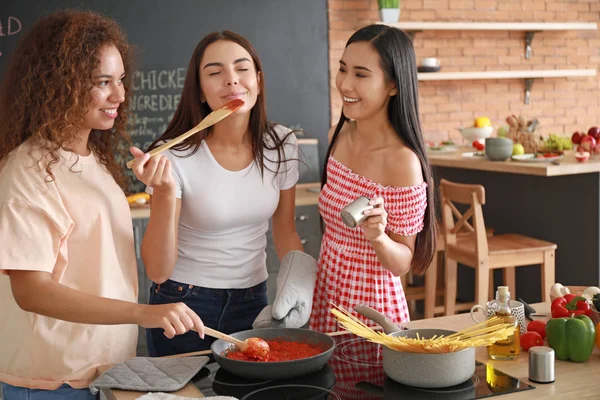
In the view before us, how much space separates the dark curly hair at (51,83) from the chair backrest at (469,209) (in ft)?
8.22

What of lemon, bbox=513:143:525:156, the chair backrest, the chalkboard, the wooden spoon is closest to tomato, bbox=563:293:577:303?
the wooden spoon

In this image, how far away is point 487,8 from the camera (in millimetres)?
6285

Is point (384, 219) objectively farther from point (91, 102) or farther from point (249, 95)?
point (91, 102)

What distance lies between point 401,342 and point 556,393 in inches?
12.3

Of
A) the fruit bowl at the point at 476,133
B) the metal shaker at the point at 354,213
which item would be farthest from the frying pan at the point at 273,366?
the fruit bowl at the point at 476,133

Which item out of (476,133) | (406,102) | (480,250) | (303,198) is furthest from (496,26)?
(406,102)

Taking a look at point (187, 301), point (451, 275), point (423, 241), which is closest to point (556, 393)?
point (423, 241)

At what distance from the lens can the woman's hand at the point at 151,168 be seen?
1699mm

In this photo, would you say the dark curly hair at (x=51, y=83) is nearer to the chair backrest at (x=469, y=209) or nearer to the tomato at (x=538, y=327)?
the tomato at (x=538, y=327)

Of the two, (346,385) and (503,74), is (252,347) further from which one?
(503,74)

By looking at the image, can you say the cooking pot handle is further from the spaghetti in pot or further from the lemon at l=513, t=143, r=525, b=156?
the lemon at l=513, t=143, r=525, b=156

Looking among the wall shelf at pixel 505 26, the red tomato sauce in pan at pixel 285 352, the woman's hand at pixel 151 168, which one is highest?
the wall shelf at pixel 505 26

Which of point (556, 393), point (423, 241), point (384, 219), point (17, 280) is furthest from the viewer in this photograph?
point (423, 241)

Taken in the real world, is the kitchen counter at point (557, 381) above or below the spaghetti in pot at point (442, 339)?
below
